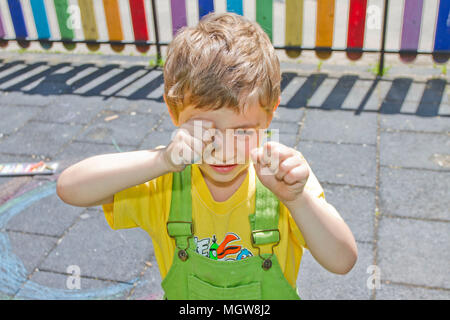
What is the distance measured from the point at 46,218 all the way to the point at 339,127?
2661mm

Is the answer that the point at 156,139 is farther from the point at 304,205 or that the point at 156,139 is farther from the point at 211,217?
the point at 304,205

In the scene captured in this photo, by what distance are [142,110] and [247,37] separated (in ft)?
12.7

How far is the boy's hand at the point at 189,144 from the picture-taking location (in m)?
1.34

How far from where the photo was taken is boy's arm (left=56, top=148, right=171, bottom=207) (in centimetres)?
147

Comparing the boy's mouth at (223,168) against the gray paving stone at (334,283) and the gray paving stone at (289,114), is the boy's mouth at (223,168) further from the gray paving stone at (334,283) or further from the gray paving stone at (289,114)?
the gray paving stone at (289,114)

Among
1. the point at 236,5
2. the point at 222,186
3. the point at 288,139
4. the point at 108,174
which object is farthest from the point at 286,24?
the point at 108,174

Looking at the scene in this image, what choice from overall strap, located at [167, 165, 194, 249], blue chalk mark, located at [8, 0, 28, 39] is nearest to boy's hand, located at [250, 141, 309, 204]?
overall strap, located at [167, 165, 194, 249]

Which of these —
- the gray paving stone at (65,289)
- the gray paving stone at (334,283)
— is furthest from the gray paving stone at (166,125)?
the gray paving stone at (334,283)

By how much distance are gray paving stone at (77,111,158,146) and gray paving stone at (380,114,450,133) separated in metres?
2.19

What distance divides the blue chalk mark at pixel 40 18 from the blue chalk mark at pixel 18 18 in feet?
0.76

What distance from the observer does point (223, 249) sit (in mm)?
1708

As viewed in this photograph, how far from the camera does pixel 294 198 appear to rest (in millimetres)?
1435
